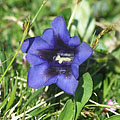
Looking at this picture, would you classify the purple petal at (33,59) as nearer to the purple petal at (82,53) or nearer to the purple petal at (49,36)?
the purple petal at (49,36)

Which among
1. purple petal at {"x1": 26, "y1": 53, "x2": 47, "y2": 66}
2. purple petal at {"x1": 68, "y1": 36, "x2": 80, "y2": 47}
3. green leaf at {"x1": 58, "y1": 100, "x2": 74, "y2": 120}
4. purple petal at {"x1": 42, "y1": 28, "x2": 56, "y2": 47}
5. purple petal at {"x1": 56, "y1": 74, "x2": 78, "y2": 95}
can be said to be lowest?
green leaf at {"x1": 58, "y1": 100, "x2": 74, "y2": 120}

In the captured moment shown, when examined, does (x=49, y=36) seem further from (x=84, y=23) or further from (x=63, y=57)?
(x=84, y=23)

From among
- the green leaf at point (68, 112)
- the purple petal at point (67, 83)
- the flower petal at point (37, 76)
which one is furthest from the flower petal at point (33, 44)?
the green leaf at point (68, 112)

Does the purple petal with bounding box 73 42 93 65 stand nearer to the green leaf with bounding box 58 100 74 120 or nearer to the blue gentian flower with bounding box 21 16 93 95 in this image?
the blue gentian flower with bounding box 21 16 93 95

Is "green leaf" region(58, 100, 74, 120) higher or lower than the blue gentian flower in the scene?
lower

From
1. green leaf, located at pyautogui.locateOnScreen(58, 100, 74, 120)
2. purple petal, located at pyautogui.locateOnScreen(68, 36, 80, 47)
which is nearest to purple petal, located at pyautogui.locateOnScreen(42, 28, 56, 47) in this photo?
purple petal, located at pyautogui.locateOnScreen(68, 36, 80, 47)

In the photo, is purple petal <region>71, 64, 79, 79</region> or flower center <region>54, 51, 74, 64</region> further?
flower center <region>54, 51, 74, 64</region>

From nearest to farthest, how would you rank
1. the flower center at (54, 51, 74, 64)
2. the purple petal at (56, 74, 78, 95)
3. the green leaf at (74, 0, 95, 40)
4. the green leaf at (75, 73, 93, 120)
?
1. the purple petal at (56, 74, 78, 95)
2. the green leaf at (75, 73, 93, 120)
3. the flower center at (54, 51, 74, 64)
4. the green leaf at (74, 0, 95, 40)

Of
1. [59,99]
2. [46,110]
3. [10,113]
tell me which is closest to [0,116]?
[10,113]

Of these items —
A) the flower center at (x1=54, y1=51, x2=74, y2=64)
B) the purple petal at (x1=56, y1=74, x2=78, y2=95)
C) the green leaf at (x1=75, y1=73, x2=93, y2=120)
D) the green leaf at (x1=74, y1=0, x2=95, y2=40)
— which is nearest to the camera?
the purple petal at (x1=56, y1=74, x2=78, y2=95)
